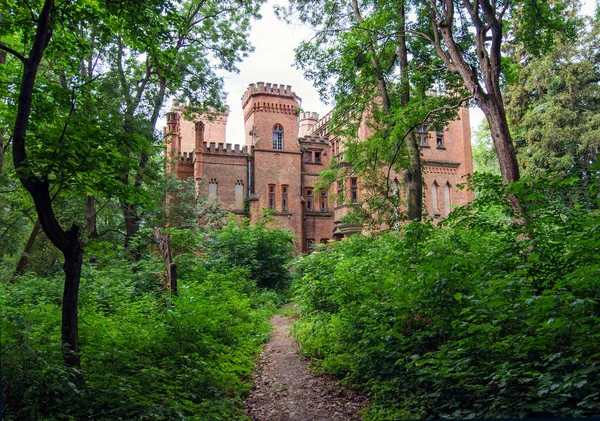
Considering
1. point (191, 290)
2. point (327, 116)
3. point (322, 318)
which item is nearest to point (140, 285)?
point (191, 290)

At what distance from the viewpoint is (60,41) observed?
237 inches

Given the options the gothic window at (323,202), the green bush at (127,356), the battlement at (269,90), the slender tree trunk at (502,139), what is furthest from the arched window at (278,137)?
the slender tree trunk at (502,139)

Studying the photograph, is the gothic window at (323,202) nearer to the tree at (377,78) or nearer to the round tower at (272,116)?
the round tower at (272,116)

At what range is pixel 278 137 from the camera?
3131cm

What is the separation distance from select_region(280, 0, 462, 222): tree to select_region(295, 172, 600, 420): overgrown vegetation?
5270 mm

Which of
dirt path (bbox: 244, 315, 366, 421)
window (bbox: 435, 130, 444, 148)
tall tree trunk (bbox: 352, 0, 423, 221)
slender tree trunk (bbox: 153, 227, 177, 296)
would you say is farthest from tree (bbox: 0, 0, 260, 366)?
window (bbox: 435, 130, 444, 148)

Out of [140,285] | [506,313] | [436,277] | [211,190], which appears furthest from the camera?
[211,190]

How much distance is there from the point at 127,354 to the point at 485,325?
4141 millimetres

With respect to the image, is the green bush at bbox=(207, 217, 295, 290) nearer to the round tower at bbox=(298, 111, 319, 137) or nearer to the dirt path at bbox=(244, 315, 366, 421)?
the dirt path at bbox=(244, 315, 366, 421)

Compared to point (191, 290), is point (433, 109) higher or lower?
higher

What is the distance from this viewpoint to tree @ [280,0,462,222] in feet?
41.5

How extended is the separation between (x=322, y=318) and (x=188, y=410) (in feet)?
16.6

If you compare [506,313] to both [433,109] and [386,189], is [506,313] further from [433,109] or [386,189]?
[386,189]

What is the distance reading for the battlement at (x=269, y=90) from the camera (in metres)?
30.5
